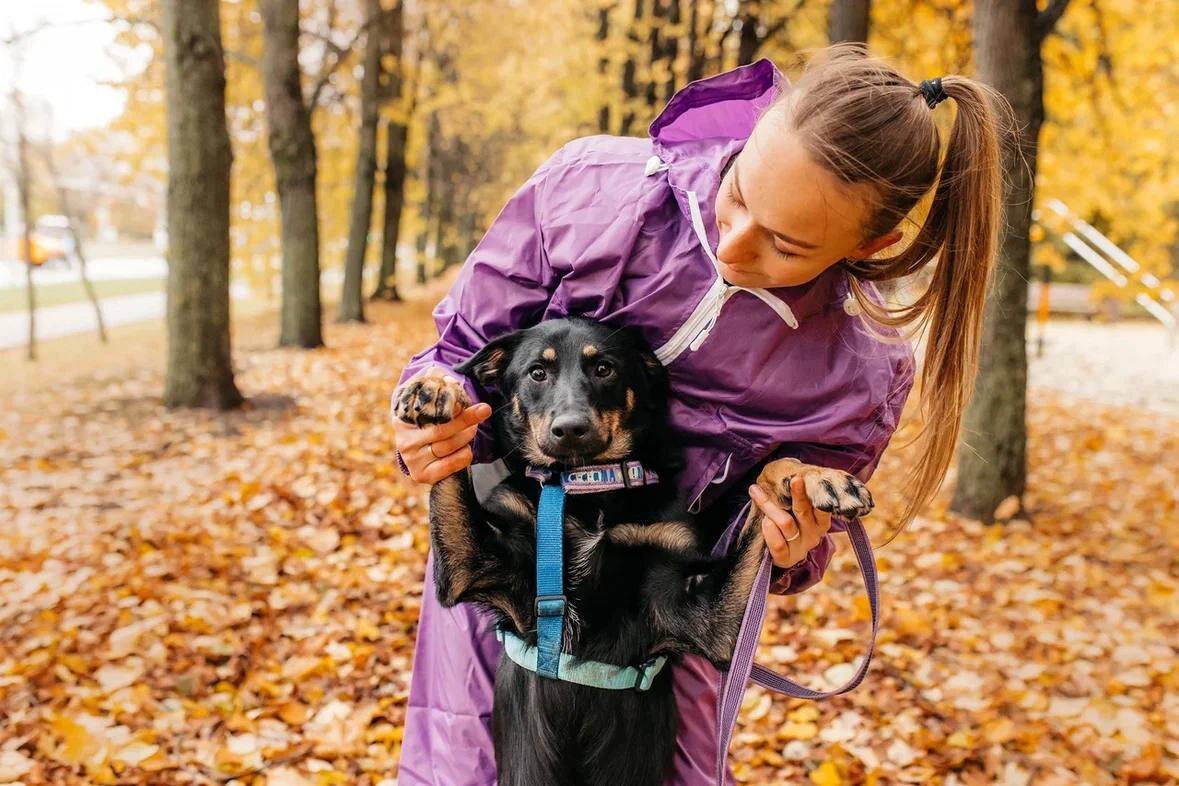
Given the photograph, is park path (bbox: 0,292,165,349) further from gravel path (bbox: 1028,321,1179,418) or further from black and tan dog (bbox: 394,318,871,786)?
gravel path (bbox: 1028,321,1179,418)

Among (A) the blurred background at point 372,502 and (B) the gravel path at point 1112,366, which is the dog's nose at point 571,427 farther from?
(B) the gravel path at point 1112,366

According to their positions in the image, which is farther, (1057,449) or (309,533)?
(1057,449)

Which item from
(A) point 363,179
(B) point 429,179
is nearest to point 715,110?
(A) point 363,179

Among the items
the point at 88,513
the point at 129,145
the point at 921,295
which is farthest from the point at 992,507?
the point at 129,145

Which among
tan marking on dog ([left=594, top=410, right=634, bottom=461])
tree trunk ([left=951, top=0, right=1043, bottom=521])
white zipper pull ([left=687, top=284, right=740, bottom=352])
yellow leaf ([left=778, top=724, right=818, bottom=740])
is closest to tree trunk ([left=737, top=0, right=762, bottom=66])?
tree trunk ([left=951, top=0, right=1043, bottom=521])

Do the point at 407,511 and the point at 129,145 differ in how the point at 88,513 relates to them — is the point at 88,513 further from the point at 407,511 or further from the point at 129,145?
the point at 129,145

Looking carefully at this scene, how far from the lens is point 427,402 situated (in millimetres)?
1747

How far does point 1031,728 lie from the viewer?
357 centimetres

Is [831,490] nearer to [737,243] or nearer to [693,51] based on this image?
[737,243]

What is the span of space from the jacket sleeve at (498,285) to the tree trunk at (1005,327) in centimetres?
382

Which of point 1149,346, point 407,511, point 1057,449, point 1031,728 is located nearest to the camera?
point 1031,728

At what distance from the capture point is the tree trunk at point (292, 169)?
10.5 meters

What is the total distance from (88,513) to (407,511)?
191 centimetres

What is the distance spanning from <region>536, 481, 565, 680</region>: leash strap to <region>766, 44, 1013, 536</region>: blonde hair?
86 centimetres
